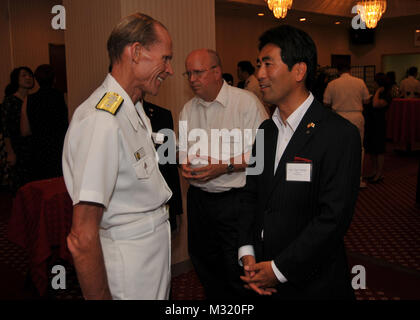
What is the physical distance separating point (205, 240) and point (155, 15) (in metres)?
1.70

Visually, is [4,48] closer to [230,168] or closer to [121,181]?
[230,168]

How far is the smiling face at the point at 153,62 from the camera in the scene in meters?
1.37

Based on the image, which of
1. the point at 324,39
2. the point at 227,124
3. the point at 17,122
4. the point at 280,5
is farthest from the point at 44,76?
the point at 324,39

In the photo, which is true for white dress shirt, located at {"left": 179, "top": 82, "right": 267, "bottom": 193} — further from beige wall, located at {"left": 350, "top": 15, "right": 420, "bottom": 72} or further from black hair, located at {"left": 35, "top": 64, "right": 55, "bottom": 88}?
beige wall, located at {"left": 350, "top": 15, "right": 420, "bottom": 72}

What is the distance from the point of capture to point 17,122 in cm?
464

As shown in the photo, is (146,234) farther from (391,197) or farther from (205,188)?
(391,197)

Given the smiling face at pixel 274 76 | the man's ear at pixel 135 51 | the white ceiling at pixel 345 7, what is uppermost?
the white ceiling at pixel 345 7

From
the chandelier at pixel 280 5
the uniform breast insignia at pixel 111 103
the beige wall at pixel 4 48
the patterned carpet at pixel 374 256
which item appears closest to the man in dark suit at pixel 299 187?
the uniform breast insignia at pixel 111 103

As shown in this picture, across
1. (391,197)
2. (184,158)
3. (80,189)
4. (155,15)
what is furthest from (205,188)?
(391,197)

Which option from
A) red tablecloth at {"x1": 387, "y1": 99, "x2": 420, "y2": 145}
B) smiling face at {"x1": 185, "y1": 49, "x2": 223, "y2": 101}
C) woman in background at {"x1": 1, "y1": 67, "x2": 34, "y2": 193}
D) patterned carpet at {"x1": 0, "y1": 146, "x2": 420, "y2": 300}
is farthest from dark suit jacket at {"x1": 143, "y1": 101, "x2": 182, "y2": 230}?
red tablecloth at {"x1": 387, "y1": 99, "x2": 420, "y2": 145}

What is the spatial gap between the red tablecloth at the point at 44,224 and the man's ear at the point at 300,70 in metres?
2.05

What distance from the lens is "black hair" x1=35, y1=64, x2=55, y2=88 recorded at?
3814mm

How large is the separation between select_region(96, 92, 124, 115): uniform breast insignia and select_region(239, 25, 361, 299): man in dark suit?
0.62 meters

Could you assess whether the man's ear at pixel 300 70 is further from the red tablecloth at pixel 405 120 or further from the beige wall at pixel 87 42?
the red tablecloth at pixel 405 120
